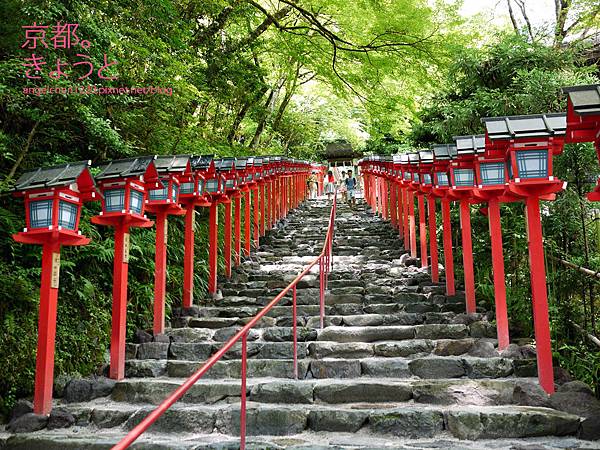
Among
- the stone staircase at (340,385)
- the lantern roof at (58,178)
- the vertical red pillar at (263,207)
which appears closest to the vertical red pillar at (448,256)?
the stone staircase at (340,385)

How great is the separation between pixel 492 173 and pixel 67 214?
15.5ft

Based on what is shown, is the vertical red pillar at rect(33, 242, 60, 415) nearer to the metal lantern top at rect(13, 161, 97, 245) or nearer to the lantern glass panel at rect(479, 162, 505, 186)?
the metal lantern top at rect(13, 161, 97, 245)

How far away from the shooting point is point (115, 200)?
5270 millimetres

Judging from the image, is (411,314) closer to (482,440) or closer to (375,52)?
(482,440)

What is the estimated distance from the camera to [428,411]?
4160mm

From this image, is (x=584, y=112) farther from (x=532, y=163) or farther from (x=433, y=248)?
(x=433, y=248)

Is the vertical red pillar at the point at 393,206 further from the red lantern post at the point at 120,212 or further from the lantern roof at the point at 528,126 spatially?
the red lantern post at the point at 120,212

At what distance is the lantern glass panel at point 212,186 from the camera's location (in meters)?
8.18

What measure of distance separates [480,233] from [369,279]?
2.15 m

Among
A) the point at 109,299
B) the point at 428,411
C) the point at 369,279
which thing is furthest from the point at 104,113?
the point at 428,411

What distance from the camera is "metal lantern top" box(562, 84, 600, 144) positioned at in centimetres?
365

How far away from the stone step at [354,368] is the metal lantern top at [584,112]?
95.8 inches

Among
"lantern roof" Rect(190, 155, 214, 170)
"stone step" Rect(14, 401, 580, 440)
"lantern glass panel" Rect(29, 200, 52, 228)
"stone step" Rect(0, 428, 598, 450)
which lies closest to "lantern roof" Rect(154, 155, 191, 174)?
"lantern roof" Rect(190, 155, 214, 170)

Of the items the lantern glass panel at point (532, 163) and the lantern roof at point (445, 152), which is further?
the lantern roof at point (445, 152)
